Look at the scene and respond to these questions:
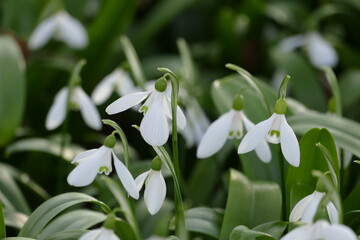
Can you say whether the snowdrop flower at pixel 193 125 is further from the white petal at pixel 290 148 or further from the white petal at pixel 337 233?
the white petal at pixel 337 233

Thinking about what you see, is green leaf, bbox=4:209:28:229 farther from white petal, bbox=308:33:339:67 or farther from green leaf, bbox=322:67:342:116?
white petal, bbox=308:33:339:67

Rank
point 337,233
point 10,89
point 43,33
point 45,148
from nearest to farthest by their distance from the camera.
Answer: point 337,233 → point 45,148 → point 10,89 → point 43,33

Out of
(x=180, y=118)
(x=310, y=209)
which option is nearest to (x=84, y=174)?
(x=180, y=118)

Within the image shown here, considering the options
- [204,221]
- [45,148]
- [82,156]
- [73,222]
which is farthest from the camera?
[45,148]

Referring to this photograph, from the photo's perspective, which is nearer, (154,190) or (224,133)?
(154,190)

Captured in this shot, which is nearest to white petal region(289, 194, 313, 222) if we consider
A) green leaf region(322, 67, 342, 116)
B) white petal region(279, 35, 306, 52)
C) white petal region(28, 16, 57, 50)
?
green leaf region(322, 67, 342, 116)

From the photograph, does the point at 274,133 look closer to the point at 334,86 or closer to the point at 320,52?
the point at 334,86
